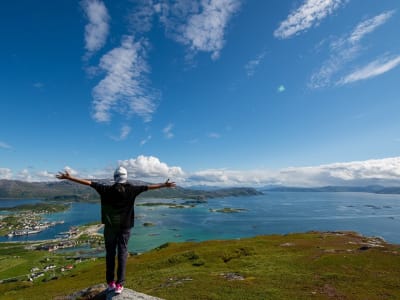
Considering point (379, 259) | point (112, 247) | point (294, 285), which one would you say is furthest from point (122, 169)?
point (379, 259)

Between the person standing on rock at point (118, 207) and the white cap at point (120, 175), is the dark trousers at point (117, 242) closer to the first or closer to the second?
the person standing on rock at point (118, 207)

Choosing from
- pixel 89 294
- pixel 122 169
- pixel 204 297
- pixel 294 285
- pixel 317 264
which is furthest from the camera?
pixel 317 264

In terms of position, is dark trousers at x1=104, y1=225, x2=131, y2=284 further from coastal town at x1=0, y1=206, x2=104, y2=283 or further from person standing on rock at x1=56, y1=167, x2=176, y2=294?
coastal town at x1=0, y1=206, x2=104, y2=283

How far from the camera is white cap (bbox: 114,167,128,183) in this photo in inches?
397

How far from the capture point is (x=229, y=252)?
139 ft

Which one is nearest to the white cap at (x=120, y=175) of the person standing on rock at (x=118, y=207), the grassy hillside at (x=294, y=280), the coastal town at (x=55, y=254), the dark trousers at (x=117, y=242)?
the person standing on rock at (x=118, y=207)

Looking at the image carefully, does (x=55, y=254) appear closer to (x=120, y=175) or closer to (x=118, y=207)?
(x=118, y=207)

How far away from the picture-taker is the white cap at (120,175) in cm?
1009

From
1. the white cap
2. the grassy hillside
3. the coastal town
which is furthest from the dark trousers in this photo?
the coastal town

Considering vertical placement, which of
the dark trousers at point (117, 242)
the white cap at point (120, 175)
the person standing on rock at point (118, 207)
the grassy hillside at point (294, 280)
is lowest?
the grassy hillside at point (294, 280)

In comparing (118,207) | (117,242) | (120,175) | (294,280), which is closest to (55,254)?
(294,280)

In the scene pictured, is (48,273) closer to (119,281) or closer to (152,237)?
(152,237)

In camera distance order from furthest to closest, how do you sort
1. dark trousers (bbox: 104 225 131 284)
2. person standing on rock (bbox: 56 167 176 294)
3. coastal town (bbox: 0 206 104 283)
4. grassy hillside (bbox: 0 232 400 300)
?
coastal town (bbox: 0 206 104 283) → grassy hillside (bbox: 0 232 400 300) → dark trousers (bbox: 104 225 131 284) → person standing on rock (bbox: 56 167 176 294)

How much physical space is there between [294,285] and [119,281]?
16.4 meters
